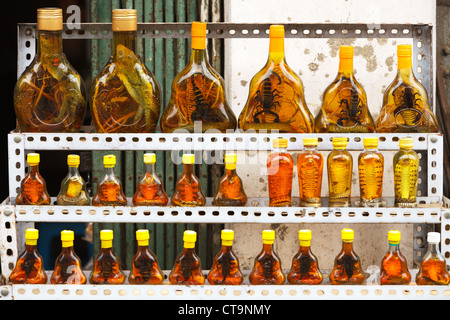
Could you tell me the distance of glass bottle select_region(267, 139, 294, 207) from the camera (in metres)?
1.83

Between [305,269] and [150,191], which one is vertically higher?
[150,191]

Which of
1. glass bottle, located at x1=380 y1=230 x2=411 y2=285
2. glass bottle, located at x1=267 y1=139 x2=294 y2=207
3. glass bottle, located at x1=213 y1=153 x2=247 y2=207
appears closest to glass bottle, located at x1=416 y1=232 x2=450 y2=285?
glass bottle, located at x1=380 y1=230 x2=411 y2=285

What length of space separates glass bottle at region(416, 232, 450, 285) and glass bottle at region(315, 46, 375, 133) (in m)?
0.32

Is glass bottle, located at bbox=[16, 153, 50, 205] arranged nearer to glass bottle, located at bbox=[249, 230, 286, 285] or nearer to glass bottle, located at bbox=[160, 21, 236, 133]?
glass bottle, located at bbox=[160, 21, 236, 133]

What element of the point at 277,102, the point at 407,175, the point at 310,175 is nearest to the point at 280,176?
the point at 310,175

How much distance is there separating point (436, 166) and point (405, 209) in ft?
0.49

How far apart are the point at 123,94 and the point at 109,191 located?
25 centimetres

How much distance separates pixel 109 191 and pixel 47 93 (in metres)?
0.29

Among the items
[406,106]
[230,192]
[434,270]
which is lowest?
[434,270]

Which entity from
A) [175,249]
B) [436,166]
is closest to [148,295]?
[436,166]

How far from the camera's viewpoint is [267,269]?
1.81m

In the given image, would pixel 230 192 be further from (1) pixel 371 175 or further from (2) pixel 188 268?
(1) pixel 371 175

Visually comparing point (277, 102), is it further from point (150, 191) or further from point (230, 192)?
point (150, 191)

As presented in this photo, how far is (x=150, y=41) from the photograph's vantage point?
266 cm
